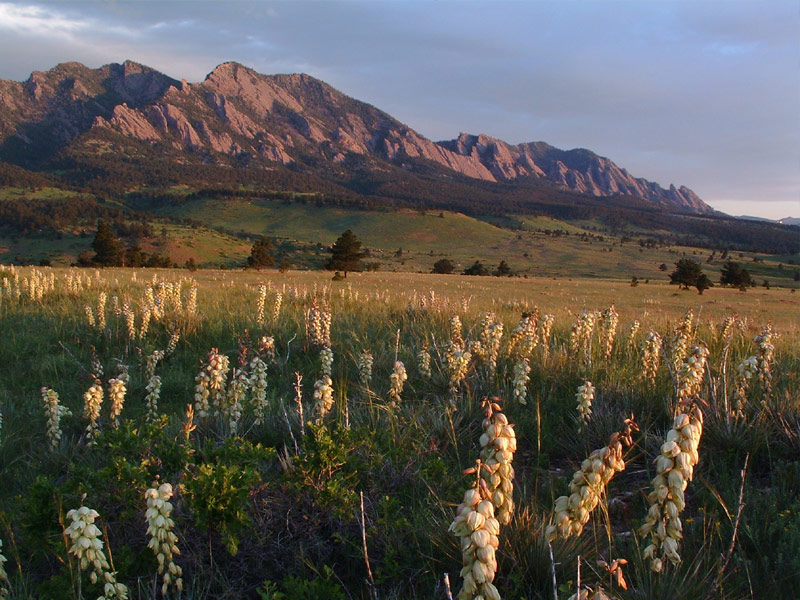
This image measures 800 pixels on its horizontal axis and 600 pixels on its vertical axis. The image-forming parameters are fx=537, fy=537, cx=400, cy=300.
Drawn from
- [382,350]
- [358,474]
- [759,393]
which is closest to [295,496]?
[358,474]

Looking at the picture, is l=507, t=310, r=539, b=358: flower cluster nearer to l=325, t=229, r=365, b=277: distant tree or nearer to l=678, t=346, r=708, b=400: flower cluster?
l=678, t=346, r=708, b=400: flower cluster

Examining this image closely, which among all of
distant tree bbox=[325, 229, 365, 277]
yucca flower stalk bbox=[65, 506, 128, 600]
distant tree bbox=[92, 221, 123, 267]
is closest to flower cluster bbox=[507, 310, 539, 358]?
yucca flower stalk bbox=[65, 506, 128, 600]

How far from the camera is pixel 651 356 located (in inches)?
217

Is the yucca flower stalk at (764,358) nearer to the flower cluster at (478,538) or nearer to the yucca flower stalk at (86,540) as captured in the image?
the flower cluster at (478,538)

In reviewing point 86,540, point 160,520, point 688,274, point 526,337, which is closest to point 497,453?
point 160,520

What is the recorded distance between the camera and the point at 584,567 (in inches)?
101

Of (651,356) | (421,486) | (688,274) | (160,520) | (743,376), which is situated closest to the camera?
(160,520)

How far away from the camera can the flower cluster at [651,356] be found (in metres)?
5.38

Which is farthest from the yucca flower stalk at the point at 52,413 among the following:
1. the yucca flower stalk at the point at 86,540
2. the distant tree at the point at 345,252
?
the distant tree at the point at 345,252

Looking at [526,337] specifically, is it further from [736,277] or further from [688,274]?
[736,277]

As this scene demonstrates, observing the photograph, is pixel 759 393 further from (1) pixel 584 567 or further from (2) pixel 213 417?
(2) pixel 213 417

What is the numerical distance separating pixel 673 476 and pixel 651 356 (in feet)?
12.8

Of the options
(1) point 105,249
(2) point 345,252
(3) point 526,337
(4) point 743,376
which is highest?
(4) point 743,376

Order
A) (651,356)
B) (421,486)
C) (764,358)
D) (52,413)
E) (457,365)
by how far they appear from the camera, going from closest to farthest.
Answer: (421,486), (52,413), (764,358), (457,365), (651,356)
